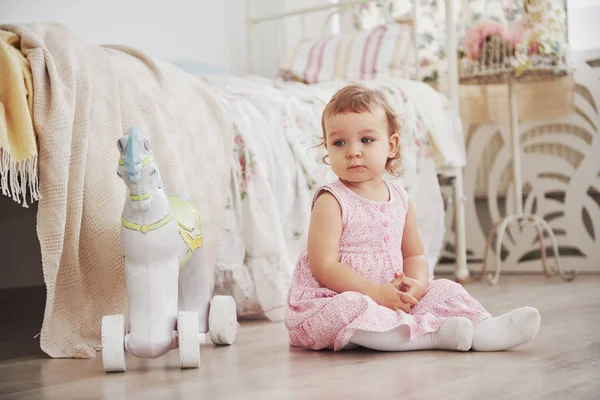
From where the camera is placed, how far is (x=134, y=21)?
3.50 metres

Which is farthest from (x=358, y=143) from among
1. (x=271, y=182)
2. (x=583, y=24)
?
(x=583, y=24)

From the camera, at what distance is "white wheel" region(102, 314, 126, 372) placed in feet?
4.39

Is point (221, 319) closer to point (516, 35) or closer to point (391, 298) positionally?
point (391, 298)

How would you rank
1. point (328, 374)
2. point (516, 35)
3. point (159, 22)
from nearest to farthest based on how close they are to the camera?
point (328, 374) → point (516, 35) → point (159, 22)

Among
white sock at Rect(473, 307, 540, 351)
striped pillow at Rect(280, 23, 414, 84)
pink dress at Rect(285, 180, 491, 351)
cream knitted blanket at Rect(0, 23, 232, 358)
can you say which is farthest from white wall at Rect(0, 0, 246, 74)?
white sock at Rect(473, 307, 540, 351)

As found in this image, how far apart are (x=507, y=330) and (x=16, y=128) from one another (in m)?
0.94

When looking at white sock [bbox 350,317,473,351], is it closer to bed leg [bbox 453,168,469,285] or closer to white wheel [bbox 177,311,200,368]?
white wheel [bbox 177,311,200,368]

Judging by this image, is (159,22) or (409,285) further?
(159,22)

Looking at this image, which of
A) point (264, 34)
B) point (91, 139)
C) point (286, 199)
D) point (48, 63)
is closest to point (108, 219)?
point (91, 139)

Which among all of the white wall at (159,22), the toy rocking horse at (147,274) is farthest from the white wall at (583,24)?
the toy rocking horse at (147,274)

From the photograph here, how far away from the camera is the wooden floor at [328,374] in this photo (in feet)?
3.72

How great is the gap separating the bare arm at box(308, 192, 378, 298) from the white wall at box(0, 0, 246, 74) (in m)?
1.91

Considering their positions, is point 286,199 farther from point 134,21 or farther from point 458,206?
point 134,21

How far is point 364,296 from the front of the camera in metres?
1.47
